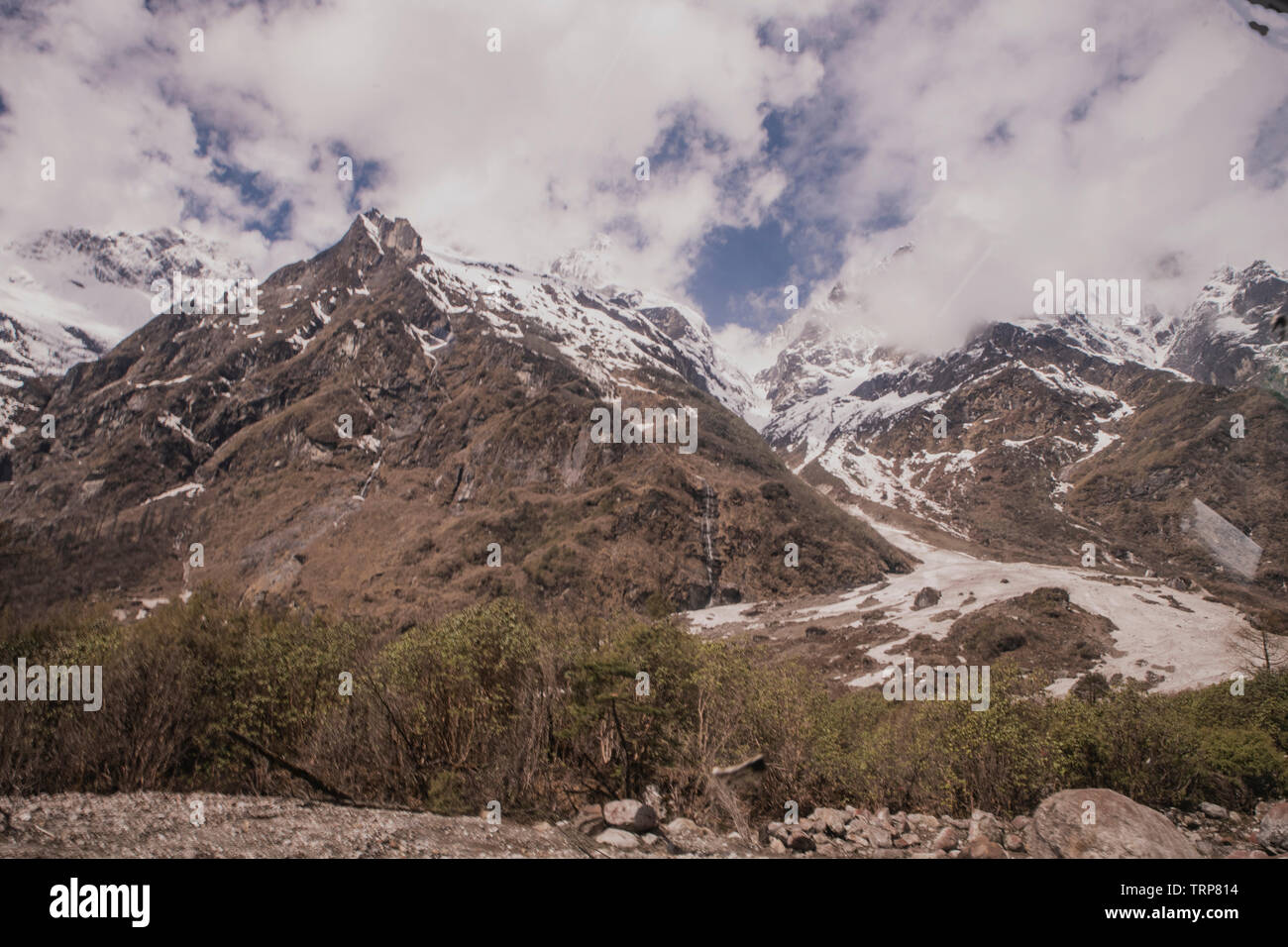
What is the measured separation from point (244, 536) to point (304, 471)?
23246 millimetres

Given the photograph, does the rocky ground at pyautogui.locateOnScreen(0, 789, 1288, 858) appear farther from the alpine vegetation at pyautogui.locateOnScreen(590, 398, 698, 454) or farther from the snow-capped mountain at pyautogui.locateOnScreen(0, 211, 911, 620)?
the alpine vegetation at pyautogui.locateOnScreen(590, 398, 698, 454)

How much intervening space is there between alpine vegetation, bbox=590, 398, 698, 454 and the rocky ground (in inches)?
4743

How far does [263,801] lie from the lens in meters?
11.9

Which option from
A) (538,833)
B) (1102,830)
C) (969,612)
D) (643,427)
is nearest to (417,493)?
(643,427)

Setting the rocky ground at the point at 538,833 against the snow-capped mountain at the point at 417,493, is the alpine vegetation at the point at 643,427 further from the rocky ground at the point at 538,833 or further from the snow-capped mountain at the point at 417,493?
the rocky ground at the point at 538,833

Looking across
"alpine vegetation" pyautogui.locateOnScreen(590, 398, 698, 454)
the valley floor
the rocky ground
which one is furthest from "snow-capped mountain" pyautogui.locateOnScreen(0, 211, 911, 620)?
the rocky ground

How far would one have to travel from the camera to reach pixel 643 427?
147 metres

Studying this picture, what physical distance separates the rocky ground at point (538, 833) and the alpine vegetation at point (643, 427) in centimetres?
12047

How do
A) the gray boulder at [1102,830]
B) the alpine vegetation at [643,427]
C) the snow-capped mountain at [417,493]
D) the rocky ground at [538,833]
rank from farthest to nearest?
the alpine vegetation at [643,427], the snow-capped mountain at [417,493], the gray boulder at [1102,830], the rocky ground at [538,833]

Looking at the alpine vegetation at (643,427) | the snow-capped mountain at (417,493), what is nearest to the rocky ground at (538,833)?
the snow-capped mountain at (417,493)

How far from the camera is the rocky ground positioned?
28.3ft

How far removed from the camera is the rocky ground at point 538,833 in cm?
863

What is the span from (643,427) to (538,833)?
13673cm

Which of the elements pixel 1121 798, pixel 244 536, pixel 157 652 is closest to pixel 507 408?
pixel 244 536
